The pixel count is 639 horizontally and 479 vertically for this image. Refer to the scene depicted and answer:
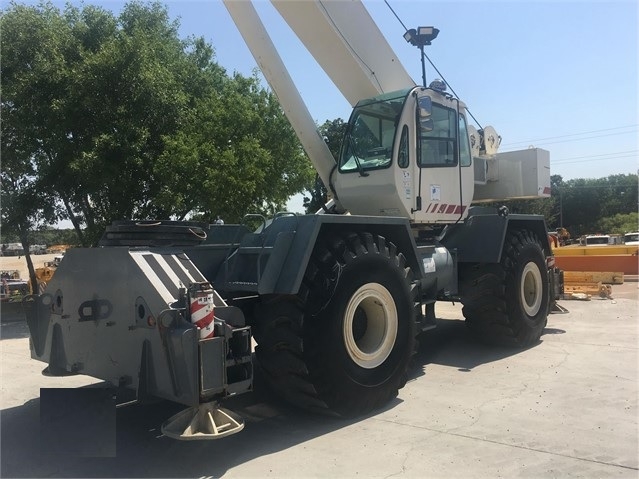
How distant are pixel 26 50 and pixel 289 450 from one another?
12165 mm

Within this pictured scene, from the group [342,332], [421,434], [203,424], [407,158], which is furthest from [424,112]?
[203,424]

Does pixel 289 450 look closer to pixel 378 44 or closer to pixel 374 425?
pixel 374 425

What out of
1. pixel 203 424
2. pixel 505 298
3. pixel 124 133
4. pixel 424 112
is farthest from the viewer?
pixel 124 133

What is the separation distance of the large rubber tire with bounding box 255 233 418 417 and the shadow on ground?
12.0 inches

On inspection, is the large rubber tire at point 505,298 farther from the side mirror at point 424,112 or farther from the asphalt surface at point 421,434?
the side mirror at point 424,112

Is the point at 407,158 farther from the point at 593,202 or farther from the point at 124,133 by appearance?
the point at 593,202

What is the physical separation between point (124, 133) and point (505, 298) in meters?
8.89

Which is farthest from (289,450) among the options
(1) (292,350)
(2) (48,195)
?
(2) (48,195)

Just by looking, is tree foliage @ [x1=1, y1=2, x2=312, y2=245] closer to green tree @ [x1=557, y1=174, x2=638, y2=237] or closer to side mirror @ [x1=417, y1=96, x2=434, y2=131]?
side mirror @ [x1=417, y1=96, x2=434, y2=131]

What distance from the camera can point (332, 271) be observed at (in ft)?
16.8

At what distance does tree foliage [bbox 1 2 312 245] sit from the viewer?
12.0 m

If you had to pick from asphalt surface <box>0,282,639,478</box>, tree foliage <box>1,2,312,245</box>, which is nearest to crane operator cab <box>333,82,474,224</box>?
asphalt surface <box>0,282,639,478</box>

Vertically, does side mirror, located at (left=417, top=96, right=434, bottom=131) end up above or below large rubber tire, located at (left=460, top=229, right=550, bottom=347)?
above

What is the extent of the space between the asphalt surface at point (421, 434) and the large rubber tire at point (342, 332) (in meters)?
0.30
